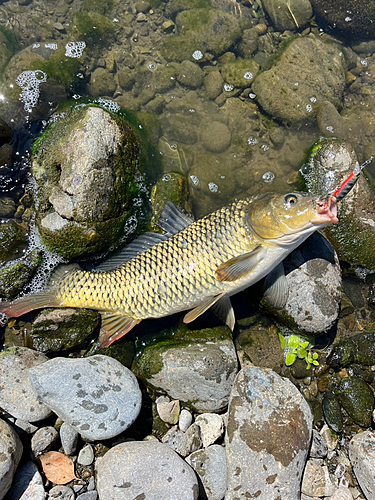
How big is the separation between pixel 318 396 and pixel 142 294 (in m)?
2.79

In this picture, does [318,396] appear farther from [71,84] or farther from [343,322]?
[71,84]

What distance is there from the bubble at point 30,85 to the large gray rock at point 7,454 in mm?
4441

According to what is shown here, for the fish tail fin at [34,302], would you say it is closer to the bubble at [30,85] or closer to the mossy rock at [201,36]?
the bubble at [30,85]

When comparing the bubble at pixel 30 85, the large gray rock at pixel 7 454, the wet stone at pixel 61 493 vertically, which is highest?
the bubble at pixel 30 85

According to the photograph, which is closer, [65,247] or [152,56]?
[65,247]

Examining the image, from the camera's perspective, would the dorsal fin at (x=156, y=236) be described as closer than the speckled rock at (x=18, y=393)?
No

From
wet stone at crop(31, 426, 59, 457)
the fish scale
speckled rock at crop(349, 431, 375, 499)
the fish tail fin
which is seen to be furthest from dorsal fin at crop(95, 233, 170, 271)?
speckled rock at crop(349, 431, 375, 499)

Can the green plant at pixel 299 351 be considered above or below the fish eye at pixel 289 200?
below

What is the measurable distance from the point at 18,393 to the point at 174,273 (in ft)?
7.43

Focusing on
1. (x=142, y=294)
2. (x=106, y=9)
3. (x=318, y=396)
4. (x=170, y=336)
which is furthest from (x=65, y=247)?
(x=106, y=9)

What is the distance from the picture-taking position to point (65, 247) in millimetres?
4766

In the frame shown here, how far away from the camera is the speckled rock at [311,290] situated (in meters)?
4.63

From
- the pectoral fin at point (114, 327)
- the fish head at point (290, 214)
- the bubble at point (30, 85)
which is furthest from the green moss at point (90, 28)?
the pectoral fin at point (114, 327)

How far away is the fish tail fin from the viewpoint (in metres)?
4.39
